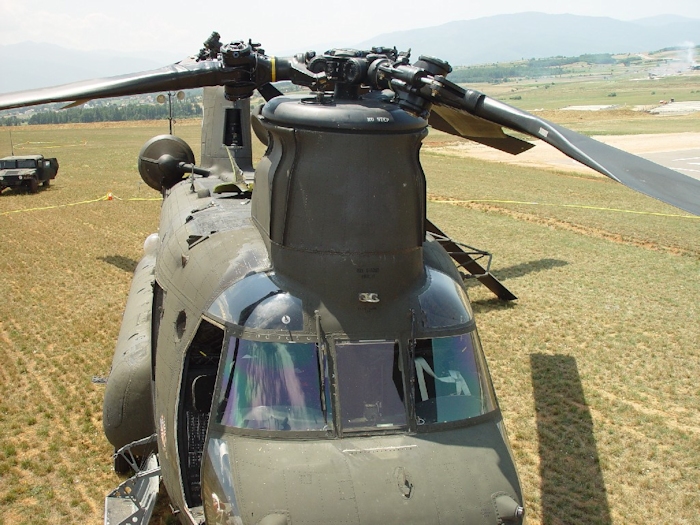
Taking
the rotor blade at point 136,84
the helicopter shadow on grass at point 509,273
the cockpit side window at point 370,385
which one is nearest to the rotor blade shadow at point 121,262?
the helicopter shadow on grass at point 509,273

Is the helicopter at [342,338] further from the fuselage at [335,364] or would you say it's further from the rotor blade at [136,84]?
the rotor blade at [136,84]

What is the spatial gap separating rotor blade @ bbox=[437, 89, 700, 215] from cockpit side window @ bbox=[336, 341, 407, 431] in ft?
6.77

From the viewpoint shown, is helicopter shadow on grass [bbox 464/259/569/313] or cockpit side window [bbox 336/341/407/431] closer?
cockpit side window [bbox 336/341/407/431]

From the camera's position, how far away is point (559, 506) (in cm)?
805

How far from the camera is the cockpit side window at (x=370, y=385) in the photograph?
538cm

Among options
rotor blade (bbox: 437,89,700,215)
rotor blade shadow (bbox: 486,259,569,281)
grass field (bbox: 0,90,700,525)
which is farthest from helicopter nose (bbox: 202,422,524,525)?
rotor blade shadow (bbox: 486,259,569,281)

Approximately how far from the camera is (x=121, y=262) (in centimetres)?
1827

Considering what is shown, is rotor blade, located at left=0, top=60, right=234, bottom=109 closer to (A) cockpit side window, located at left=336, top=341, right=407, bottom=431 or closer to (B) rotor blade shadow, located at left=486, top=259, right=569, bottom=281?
(A) cockpit side window, located at left=336, top=341, right=407, bottom=431

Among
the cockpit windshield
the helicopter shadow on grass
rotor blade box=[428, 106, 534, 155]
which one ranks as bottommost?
the cockpit windshield

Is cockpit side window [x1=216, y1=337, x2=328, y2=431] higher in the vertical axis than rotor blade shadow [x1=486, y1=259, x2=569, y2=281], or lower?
higher

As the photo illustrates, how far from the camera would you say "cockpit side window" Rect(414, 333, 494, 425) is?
5582 millimetres

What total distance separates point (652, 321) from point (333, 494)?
38.1 ft

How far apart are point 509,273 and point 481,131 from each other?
11.1m

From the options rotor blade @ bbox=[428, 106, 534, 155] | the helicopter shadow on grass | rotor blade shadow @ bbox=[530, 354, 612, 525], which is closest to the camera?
rotor blade @ bbox=[428, 106, 534, 155]
